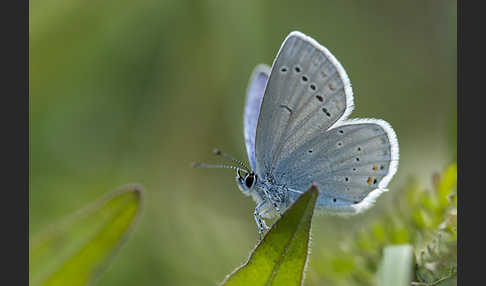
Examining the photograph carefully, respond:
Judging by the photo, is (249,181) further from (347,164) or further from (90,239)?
(90,239)

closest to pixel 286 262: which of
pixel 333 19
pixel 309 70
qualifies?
pixel 309 70

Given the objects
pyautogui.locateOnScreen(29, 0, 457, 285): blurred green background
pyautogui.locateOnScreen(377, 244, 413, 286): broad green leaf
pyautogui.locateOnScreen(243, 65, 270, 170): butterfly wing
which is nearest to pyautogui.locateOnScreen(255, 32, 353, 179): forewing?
pyautogui.locateOnScreen(243, 65, 270, 170): butterfly wing

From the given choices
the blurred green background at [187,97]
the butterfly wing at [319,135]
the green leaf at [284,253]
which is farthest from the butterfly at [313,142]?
the blurred green background at [187,97]

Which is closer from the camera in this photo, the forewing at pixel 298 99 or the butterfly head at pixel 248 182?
the forewing at pixel 298 99

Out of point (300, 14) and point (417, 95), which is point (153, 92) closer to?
point (300, 14)

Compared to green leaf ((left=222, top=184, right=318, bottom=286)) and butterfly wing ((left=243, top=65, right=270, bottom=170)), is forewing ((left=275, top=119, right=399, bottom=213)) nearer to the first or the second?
butterfly wing ((left=243, top=65, right=270, bottom=170))

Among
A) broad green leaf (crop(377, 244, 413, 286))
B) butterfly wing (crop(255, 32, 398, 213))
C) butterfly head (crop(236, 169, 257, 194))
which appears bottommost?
broad green leaf (crop(377, 244, 413, 286))

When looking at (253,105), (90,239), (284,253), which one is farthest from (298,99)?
(90,239)

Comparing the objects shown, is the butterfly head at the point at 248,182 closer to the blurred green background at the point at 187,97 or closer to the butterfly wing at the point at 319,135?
the butterfly wing at the point at 319,135
